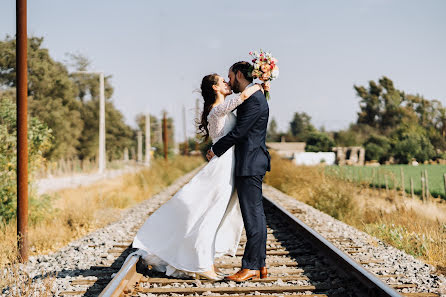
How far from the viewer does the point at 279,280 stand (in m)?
4.09

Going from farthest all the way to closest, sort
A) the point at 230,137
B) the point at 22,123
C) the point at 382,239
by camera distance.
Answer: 1. the point at 382,239
2. the point at 22,123
3. the point at 230,137

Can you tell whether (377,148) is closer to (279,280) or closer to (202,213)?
(279,280)

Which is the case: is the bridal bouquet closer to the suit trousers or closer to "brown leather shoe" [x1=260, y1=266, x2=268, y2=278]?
the suit trousers

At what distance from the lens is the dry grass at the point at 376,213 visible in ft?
18.8

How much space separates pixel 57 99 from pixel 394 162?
27085 mm

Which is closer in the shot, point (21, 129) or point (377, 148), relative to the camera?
point (21, 129)

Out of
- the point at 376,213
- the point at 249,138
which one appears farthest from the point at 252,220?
the point at 376,213

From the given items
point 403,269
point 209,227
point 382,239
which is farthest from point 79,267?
point 382,239

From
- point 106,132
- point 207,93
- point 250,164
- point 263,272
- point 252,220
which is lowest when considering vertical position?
point 263,272

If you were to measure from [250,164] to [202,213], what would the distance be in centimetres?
65

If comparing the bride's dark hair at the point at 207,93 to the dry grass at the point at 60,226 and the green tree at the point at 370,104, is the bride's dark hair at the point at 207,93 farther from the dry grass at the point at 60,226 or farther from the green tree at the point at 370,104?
the green tree at the point at 370,104

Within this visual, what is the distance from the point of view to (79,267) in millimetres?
4832

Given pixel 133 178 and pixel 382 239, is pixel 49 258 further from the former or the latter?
pixel 133 178

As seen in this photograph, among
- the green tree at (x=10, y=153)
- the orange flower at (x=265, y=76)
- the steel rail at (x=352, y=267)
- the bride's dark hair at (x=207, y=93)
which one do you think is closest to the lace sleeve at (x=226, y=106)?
the bride's dark hair at (x=207, y=93)
